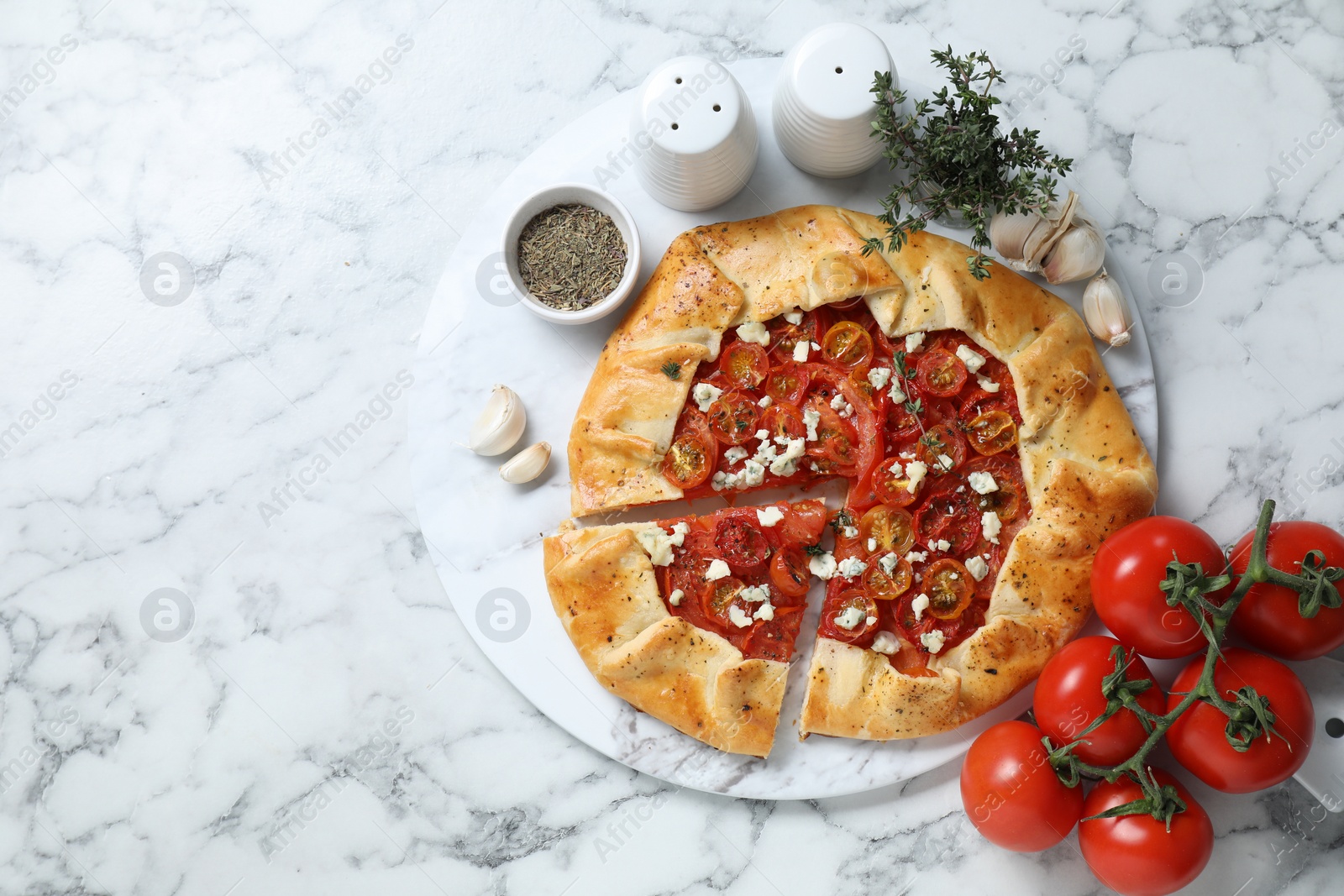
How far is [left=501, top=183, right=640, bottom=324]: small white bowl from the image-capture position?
4148 millimetres

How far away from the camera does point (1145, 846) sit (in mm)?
3775

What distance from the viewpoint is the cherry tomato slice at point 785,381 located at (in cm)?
421

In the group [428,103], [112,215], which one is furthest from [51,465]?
[428,103]

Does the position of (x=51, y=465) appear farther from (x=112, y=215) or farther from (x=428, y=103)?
(x=428, y=103)

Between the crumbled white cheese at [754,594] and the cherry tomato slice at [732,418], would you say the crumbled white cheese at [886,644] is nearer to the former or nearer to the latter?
the crumbled white cheese at [754,594]

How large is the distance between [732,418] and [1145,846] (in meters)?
2.47

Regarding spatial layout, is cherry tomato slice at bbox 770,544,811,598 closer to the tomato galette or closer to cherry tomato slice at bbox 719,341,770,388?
the tomato galette

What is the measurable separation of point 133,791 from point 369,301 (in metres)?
2.76

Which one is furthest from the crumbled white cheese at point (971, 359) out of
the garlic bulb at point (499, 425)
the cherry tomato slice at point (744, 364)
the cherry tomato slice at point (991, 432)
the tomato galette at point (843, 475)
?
the garlic bulb at point (499, 425)

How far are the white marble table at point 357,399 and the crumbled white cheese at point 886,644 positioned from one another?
2.54 feet

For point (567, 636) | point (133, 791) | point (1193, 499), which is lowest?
point (133, 791)

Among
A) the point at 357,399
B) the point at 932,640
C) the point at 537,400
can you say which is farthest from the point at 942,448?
the point at 357,399

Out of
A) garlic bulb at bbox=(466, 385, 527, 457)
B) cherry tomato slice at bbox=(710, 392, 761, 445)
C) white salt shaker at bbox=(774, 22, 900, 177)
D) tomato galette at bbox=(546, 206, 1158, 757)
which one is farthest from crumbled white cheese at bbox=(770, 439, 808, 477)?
white salt shaker at bbox=(774, 22, 900, 177)

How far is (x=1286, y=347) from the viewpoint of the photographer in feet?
14.8
